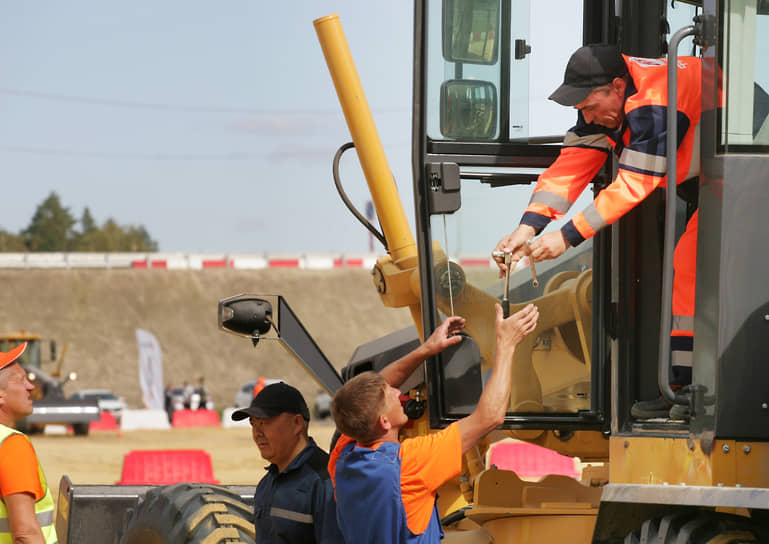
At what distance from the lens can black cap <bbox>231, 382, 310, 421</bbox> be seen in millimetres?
4781

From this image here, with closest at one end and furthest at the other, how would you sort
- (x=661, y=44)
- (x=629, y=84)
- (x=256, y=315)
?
(x=629, y=84) → (x=661, y=44) → (x=256, y=315)

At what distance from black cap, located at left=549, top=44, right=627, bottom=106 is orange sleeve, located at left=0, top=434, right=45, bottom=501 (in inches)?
89.4

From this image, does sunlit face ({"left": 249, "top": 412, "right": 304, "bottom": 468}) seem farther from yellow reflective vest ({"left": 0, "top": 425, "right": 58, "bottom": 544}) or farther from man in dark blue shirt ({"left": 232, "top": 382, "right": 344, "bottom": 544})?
yellow reflective vest ({"left": 0, "top": 425, "right": 58, "bottom": 544})

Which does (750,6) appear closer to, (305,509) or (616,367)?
(616,367)

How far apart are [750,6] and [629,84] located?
60 centimetres

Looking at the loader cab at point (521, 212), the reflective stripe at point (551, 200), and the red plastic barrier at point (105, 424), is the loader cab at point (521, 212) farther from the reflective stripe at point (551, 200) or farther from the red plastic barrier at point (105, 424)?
the red plastic barrier at point (105, 424)

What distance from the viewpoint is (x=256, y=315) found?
559cm

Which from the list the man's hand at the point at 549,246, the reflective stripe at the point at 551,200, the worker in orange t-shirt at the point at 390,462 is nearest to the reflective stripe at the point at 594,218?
the man's hand at the point at 549,246

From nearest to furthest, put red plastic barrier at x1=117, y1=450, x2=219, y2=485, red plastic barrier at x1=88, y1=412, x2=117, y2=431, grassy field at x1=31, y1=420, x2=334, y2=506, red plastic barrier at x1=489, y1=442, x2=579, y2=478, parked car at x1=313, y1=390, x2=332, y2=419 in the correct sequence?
1. red plastic barrier at x1=117, y1=450, x2=219, y2=485
2. red plastic barrier at x1=489, y1=442, x2=579, y2=478
3. grassy field at x1=31, y1=420, x2=334, y2=506
4. red plastic barrier at x1=88, y1=412, x2=117, y2=431
5. parked car at x1=313, y1=390, x2=332, y2=419

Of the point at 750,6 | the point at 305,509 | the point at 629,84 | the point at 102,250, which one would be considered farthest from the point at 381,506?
the point at 102,250

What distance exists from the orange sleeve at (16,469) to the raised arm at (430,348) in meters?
1.31

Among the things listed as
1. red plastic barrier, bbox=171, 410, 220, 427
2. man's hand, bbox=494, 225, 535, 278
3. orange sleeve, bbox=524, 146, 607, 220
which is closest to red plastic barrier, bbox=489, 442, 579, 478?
orange sleeve, bbox=524, 146, 607, 220

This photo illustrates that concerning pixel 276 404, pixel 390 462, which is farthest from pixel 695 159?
pixel 276 404

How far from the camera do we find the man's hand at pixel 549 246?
4125mm
